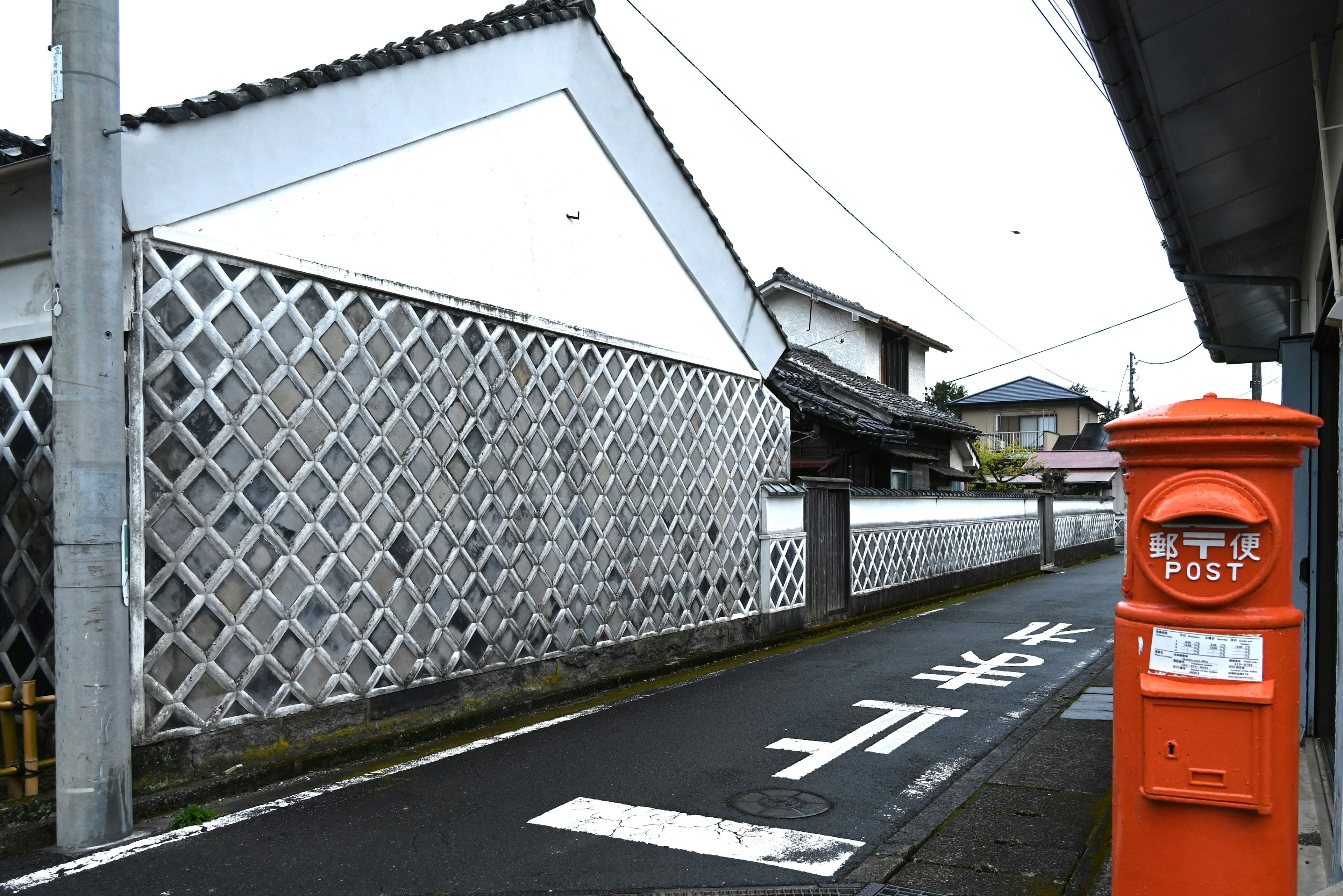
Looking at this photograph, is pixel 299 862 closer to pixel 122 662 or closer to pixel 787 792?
pixel 122 662

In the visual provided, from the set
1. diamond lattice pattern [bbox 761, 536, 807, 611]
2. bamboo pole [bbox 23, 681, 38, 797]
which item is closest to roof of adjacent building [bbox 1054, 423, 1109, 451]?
diamond lattice pattern [bbox 761, 536, 807, 611]

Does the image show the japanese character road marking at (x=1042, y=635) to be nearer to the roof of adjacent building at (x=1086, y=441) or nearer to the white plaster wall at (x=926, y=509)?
the white plaster wall at (x=926, y=509)

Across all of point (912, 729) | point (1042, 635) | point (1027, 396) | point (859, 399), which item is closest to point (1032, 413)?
point (1027, 396)

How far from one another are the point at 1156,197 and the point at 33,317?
6.87 metres

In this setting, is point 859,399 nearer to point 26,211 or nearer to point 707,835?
point 707,835

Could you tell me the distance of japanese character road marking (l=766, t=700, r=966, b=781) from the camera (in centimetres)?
612

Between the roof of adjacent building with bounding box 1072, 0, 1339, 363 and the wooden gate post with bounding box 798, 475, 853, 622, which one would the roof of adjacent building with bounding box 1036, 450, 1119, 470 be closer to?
the wooden gate post with bounding box 798, 475, 853, 622

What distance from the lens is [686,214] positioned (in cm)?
1001

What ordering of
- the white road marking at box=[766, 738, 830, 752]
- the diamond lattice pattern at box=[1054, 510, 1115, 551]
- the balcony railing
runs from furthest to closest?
the balcony railing < the diamond lattice pattern at box=[1054, 510, 1115, 551] < the white road marking at box=[766, 738, 830, 752]

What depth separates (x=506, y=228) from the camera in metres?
7.74

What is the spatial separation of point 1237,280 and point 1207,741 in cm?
589

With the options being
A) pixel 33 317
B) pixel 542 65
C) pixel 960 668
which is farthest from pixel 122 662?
pixel 960 668

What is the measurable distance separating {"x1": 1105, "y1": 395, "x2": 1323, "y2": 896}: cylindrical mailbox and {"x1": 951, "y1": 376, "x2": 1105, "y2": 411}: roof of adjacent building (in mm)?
46308

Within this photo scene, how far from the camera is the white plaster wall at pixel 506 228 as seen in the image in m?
6.14
